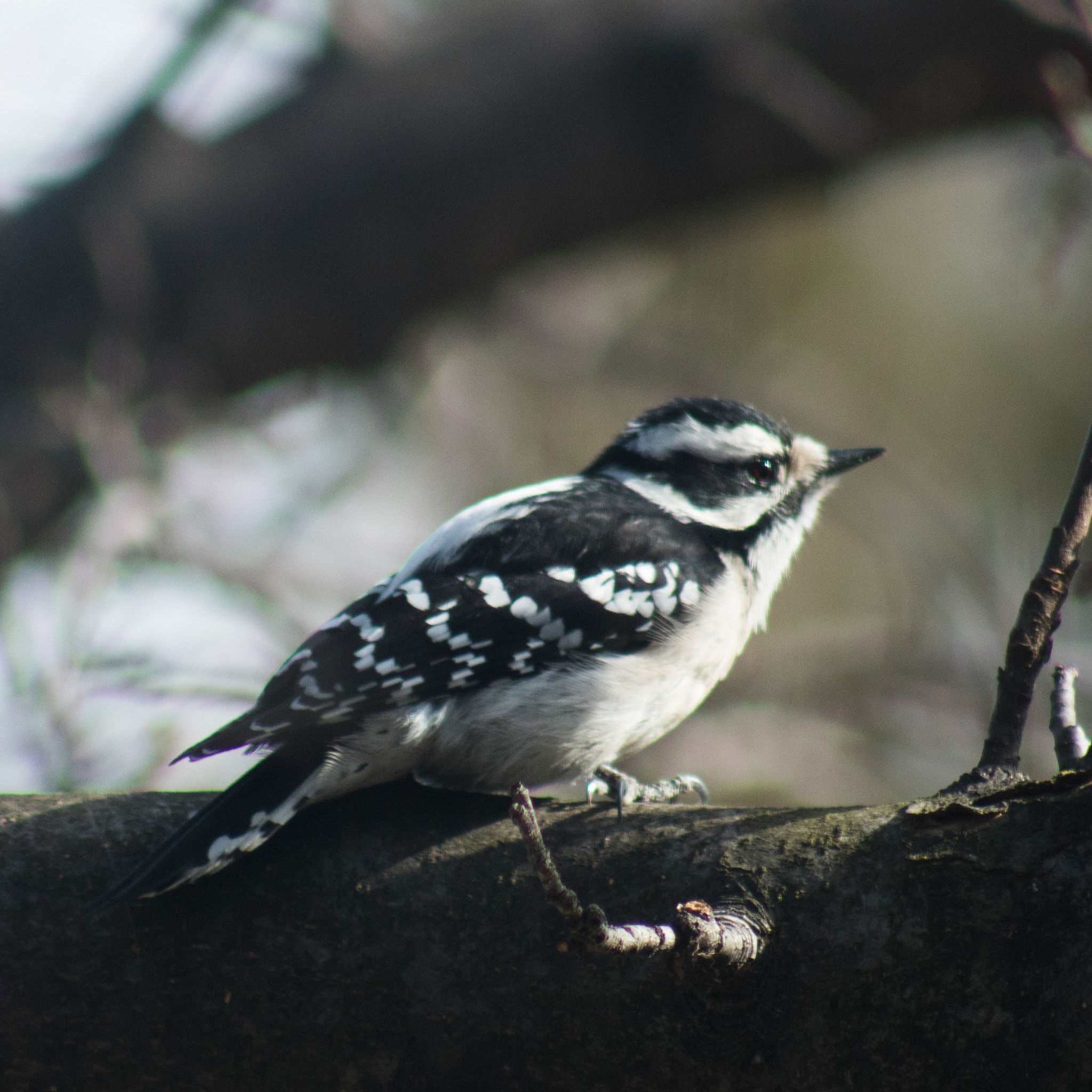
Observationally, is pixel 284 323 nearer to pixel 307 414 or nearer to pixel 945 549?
pixel 307 414

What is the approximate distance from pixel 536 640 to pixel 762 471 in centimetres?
112

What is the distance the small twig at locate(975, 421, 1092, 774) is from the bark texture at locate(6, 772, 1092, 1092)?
147mm

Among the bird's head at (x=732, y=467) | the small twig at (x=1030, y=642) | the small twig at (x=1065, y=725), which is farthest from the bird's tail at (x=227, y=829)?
the bird's head at (x=732, y=467)

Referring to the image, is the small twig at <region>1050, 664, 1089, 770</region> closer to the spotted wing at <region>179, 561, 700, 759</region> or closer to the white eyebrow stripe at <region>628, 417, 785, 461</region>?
the spotted wing at <region>179, 561, 700, 759</region>

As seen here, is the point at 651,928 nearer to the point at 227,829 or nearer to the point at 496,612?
the point at 227,829

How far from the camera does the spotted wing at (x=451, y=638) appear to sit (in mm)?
2580

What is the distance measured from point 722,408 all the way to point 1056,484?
20.6ft

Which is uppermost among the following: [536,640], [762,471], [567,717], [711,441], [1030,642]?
[711,441]

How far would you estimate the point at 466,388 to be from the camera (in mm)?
8164

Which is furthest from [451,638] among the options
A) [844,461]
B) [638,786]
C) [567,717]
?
[844,461]

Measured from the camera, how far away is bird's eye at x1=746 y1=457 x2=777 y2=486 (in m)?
3.73

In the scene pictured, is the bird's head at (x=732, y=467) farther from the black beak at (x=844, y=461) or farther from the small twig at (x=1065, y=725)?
the small twig at (x=1065, y=725)

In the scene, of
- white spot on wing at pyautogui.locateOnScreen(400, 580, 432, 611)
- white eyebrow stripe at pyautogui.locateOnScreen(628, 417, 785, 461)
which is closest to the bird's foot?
white spot on wing at pyautogui.locateOnScreen(400, 580, 432, 611)

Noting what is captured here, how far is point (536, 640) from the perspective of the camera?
3.03 m
